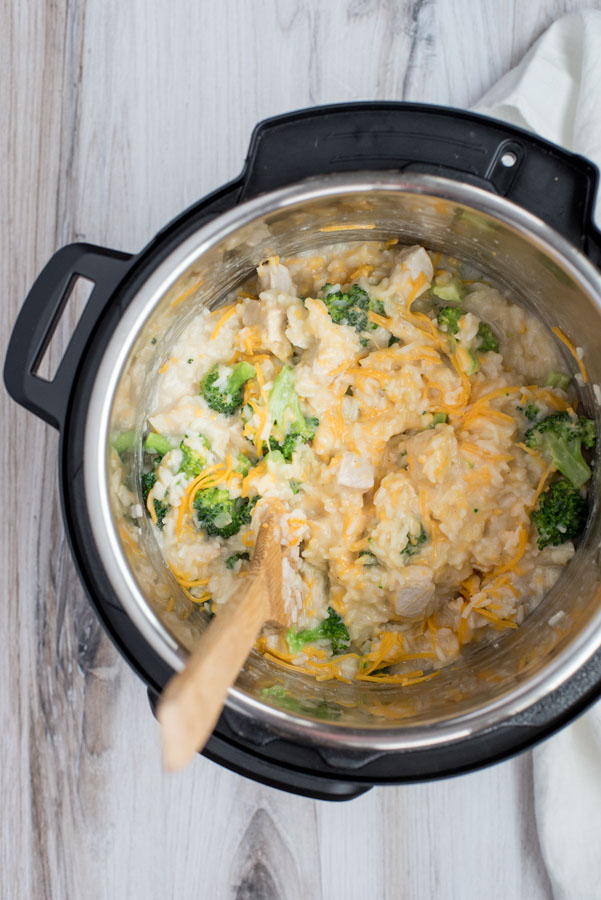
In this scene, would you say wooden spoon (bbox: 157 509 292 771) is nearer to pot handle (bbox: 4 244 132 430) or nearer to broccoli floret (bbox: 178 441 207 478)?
broccoli floret (bbox: 178 441 207 478)

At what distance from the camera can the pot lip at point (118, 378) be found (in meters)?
1.23

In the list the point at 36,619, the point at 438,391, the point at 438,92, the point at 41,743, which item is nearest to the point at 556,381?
the point at 438,391

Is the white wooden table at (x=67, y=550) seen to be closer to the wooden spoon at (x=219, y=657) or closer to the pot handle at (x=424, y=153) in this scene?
the pot handle at (x=424, y=153)

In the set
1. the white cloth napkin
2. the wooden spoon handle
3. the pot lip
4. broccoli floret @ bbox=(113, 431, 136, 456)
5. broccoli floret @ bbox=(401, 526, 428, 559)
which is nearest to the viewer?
the wooden spoon handle

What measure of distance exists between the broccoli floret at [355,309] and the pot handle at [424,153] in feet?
0.79

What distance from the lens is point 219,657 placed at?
3.47ft

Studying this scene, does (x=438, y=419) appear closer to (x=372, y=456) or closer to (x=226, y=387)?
(x=372, y=456)

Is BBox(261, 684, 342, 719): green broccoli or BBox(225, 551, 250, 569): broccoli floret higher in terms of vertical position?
BBox(225, 551, 250, 569): broccoli floret

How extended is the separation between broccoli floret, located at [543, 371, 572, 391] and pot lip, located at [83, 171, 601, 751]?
234 mm

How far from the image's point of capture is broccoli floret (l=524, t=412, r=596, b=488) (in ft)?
4.70

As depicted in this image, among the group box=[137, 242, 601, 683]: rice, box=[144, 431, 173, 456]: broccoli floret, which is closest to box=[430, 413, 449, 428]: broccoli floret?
box=[137, 242, 601, 683]: rice

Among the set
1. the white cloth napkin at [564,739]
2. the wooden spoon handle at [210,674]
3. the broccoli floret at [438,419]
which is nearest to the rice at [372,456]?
the broccoli floret at [438,419]

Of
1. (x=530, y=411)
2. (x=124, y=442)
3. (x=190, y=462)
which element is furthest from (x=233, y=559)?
(x=530, y=411)

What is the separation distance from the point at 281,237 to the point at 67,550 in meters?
0.85
